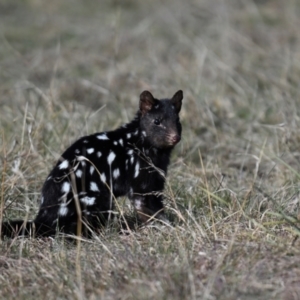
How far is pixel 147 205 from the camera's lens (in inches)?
231

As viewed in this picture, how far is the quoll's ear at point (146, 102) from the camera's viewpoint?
594 cm

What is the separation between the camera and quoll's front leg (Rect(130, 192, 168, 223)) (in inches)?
229

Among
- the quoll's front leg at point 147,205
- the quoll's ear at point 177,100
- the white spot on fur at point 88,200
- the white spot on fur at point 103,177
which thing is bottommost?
the quoll's front leg at point 147,205

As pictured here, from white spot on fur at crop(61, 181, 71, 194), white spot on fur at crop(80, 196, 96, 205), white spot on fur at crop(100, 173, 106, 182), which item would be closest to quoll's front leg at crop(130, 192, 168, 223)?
white spot on fur at crop(100, 173, 106, 182)

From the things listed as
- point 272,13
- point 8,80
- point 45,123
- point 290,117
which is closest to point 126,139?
point 45,123

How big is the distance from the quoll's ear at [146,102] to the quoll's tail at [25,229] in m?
1.20

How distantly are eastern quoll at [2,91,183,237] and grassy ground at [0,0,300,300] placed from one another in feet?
0.52

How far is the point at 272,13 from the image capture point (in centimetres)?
1363

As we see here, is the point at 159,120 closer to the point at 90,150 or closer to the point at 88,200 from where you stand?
the point at 90,150

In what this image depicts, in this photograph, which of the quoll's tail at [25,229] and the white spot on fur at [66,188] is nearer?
the quoll's tail at [25,229]

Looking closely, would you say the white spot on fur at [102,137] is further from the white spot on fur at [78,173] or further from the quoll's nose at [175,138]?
the quoll's nose at [175,138]

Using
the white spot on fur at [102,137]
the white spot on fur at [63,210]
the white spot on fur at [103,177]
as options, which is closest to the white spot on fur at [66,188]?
the white spot on fur at [63,210]

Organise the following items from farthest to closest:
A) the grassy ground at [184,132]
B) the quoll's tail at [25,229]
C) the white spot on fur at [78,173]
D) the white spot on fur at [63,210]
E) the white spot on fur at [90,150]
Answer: the white spot on fur at [90,150] → the white spot on fur at [78,173] → the white spot on fur at [63,210] → the quoll's tail at [25,229] → the grassy ground at [184,132]

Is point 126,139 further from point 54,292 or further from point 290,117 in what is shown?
point 290,117
